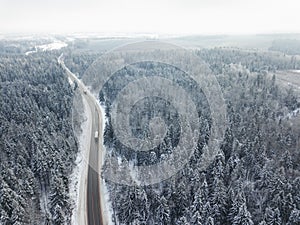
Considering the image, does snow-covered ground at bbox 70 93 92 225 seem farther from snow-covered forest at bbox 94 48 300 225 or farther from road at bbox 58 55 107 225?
snow-covered forest at bbox 94 48 300 225

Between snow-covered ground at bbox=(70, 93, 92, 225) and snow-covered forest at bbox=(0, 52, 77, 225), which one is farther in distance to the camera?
snow-covered ground at bbox=(70, 93, 92, 225)

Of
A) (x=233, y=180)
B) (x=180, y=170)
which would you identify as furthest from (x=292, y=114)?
(x=180, y=170)

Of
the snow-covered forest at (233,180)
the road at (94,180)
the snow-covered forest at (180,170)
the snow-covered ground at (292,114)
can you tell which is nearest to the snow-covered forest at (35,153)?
the snow-covered forest at (180,170)

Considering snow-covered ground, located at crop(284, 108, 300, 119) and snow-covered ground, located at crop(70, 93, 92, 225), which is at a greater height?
snow-covered ground, located at crop(284, 108, 300, 119)

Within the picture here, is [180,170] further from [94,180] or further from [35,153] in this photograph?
[35,153]

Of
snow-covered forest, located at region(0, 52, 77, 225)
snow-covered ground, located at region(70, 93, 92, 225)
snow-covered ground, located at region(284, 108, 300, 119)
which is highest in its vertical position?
snow-covered ground, located at region(284, 108, 300, 119)

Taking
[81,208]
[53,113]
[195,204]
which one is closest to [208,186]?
[195,204]

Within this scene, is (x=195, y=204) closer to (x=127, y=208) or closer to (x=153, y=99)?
(x=127, y=208)

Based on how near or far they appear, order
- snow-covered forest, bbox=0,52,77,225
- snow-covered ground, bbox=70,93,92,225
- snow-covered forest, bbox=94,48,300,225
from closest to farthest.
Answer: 1. snow-covered forest, bbox=94,48,300,225
2. snow-covered forest, bbox=0,52,77,225
3. snow-covered ground, bbox=70,93,92,225

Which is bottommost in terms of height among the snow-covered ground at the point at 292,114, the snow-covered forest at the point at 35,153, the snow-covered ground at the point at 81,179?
the snow-covered ground at the point at 81,179

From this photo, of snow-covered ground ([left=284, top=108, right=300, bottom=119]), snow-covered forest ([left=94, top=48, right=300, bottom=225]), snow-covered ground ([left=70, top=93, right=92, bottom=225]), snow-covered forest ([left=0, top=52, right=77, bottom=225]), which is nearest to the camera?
snow-covered forest ([left=94, top=48, right=300, bottom=225])

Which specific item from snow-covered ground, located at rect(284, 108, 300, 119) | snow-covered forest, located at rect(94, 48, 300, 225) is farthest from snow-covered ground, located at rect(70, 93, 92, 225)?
snow-covered ground, located at rect(284, 108, 300, 119)

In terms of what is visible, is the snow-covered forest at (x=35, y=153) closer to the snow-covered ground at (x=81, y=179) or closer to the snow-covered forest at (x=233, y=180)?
the snow-covered ground at (x=81, y=179)
